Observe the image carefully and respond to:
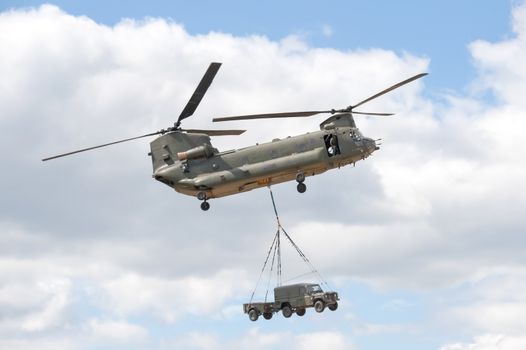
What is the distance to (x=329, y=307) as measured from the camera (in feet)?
190

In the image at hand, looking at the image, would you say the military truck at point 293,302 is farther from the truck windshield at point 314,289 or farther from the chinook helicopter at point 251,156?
the chinook helicopter at point 251,156

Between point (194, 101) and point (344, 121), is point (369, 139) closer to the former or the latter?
point (344, 121)

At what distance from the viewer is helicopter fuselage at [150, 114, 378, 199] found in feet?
183

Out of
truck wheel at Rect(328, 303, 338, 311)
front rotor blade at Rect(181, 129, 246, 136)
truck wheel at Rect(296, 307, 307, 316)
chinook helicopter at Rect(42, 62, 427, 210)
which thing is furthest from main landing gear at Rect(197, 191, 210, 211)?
truck wheel at Rect(328, 303, 338, 311)

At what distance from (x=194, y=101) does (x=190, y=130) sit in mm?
2390

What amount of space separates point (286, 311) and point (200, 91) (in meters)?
14.7

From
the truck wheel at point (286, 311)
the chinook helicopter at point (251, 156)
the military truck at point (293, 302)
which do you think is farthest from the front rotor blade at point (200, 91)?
the truck wheel at point (286, 311)

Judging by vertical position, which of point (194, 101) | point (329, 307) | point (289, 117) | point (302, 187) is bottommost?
point (329, 307)

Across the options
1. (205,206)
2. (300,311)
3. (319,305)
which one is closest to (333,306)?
(319,305)

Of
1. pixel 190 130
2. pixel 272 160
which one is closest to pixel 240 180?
pixel 272 160

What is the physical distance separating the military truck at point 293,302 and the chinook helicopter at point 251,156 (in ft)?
22.2

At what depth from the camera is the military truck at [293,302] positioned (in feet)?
190

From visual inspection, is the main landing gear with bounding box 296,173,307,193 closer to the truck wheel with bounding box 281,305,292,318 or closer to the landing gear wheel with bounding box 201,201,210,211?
the landing gear wheel with bounding box 201,201,210,211

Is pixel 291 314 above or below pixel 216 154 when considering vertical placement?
below
